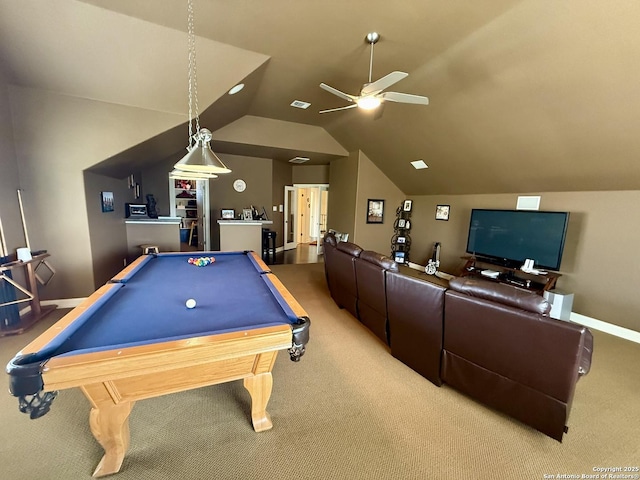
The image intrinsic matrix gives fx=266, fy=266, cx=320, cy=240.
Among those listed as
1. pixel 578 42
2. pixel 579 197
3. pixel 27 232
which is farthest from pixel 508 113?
pixel 27 232

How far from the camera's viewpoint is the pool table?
45.9 inches

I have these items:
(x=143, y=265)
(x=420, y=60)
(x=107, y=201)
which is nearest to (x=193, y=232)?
(x=107, y=201)

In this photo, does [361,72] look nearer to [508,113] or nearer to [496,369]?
[508,113]

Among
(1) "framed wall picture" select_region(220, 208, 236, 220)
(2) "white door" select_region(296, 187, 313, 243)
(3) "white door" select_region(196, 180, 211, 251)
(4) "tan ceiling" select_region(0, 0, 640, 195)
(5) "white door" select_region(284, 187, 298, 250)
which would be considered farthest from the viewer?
(2) "white door" select_region(296, 187, 313, 243)

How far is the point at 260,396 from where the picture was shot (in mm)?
1758

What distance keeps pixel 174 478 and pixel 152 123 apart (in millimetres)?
3758

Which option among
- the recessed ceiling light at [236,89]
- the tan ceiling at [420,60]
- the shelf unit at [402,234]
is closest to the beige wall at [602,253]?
the tan ceiling at [420,60]

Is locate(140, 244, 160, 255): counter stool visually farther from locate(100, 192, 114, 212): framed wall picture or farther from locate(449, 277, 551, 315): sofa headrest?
locate(449, 277, 551, 315): sofa headrest

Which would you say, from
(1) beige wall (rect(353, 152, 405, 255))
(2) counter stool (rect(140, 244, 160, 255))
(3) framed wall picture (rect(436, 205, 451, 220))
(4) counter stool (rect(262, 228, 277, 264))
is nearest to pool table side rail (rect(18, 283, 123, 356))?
(2) counter stool (rect(140, 244, 160, 255))

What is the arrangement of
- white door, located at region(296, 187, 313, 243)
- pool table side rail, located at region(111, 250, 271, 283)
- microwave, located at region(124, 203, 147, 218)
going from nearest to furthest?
pool table side rail, located at region(111, 250, 271, 283) < microwave, located at region(124, 203, 147, 218) < white door, located at region(296, 187, 313, 243)

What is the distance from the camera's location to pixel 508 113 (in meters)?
3.32

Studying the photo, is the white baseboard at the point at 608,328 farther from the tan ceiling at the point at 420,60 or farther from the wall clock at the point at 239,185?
the wall clock at the point at 239,185

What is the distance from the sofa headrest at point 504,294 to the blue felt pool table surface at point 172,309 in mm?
1306

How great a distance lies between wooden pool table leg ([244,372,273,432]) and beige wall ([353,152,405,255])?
5115mm
